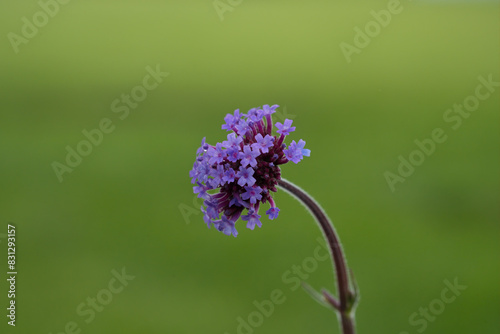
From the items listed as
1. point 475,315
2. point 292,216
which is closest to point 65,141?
point 292,216

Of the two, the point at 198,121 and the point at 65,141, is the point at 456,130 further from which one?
the point at 65,141

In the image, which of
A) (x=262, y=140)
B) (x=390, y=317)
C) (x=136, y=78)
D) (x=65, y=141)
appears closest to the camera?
(x=262, y=140)

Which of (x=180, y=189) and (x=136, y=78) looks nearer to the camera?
(x=180, y=189)
